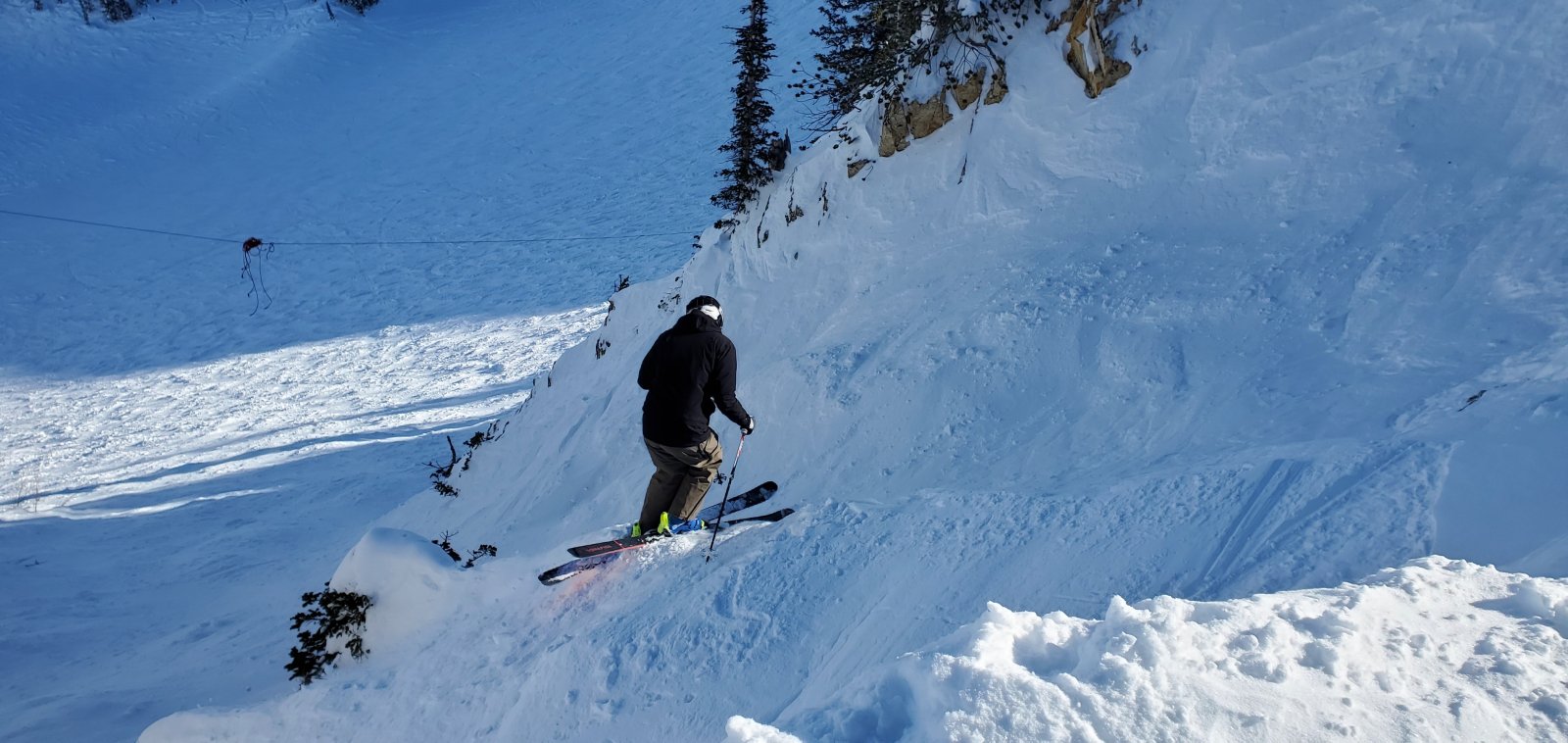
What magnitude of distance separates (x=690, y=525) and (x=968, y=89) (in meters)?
6.45

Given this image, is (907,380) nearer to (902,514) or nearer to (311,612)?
(902,514)

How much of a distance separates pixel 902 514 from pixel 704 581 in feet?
4.57

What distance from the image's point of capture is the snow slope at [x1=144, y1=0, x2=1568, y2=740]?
357 centimetres

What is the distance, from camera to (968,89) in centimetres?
1015

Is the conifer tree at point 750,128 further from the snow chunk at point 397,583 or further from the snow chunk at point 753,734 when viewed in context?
the snow chunk at point 753,734

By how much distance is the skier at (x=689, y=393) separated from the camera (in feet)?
19.8

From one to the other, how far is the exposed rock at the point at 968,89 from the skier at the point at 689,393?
5.48 meters

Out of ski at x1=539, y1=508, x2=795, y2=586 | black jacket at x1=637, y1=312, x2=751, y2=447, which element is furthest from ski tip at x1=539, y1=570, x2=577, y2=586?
black jacket at x1=637, y1=312, x2=751, y2=447

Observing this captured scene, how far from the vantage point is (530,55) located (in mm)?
45375

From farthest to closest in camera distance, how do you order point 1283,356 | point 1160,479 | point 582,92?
point 582,92, point 1283,356, point 1160,479

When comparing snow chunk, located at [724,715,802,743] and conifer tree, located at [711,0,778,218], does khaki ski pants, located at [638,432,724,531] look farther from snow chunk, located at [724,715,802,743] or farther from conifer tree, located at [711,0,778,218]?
conifer tree, located at [711,0,778,218]

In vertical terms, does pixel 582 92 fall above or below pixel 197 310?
above

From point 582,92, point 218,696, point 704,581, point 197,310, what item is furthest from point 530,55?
point 704,581

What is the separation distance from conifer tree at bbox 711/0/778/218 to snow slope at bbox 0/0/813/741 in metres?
8.63
